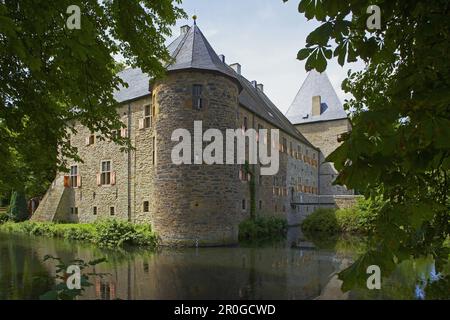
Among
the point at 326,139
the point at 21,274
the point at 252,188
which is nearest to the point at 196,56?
the point at 252,188

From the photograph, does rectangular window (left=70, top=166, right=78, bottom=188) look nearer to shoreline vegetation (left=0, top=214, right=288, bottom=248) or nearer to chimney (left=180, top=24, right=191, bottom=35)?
shoreline vegetation (left=0, top=214, right=288, bottom=248)

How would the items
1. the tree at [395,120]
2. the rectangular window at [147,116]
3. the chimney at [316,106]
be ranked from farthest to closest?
1. the chimney at [316,106]
2. the rectangular window at [147,116]
3. the tree at [395,120]

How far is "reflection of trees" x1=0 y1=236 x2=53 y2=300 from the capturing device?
25.2 feet

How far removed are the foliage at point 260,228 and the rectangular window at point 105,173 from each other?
26.0 ft

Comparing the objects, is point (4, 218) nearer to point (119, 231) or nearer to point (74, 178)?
point (74, 178)

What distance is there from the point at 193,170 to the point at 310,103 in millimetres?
24591

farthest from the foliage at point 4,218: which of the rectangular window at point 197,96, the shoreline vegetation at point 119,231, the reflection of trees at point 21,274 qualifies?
the rectangular window at point 197,96

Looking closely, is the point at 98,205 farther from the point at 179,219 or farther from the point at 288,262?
the point at 288,262

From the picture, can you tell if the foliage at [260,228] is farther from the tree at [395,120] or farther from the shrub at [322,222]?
the tree at [395,120]

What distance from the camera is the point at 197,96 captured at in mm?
16078

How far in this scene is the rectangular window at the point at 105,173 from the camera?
21.6m

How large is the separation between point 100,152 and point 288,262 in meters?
14.1

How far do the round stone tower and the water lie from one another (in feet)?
3.43
